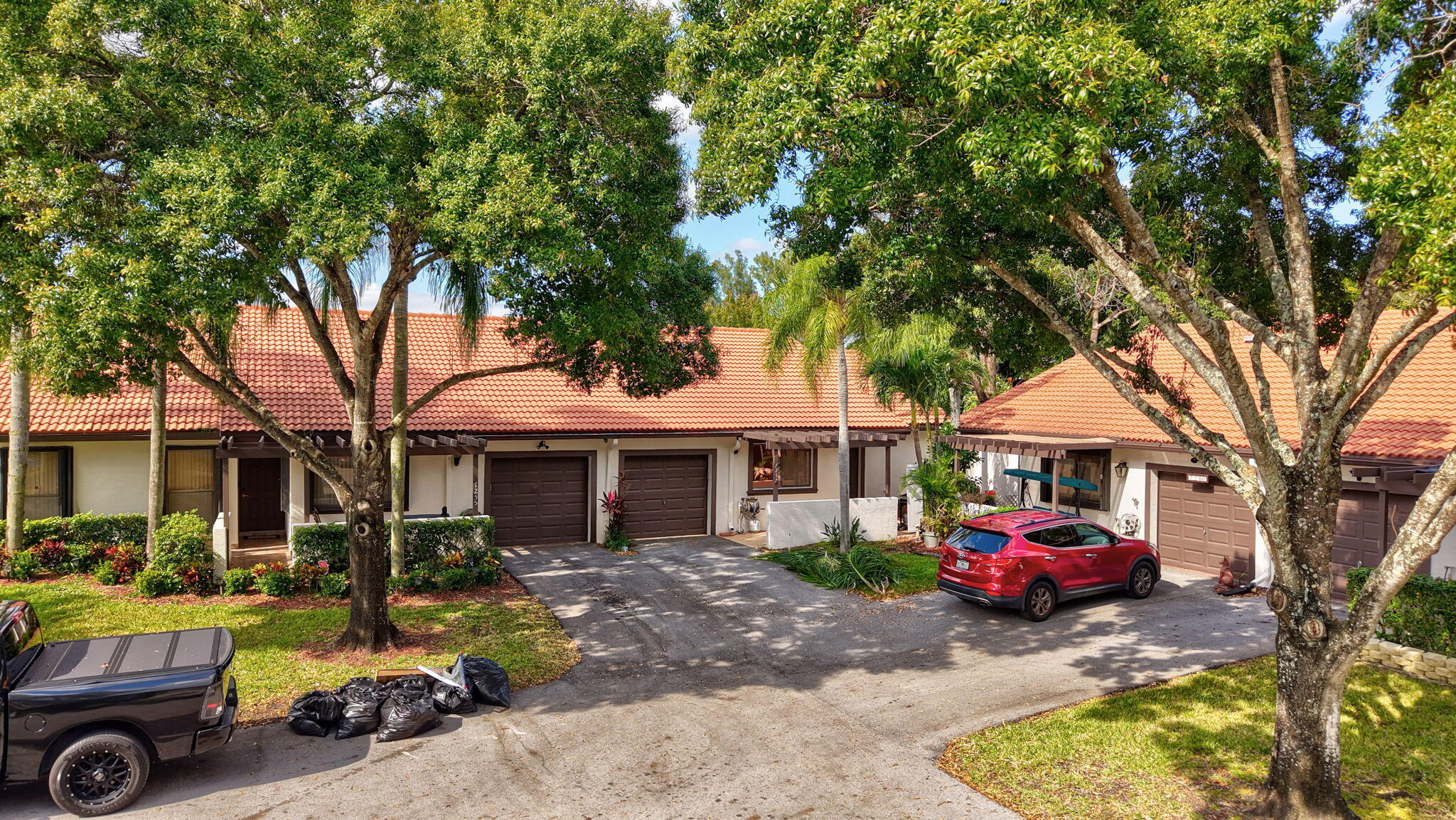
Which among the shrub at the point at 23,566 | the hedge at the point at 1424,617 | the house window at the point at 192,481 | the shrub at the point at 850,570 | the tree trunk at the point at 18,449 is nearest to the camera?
the hedge at the point at 1424,617

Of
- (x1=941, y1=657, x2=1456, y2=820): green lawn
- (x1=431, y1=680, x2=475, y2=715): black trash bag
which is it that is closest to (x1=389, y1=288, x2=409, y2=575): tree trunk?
(x1=431, y1=680, x2=475, y2=715): black trash bag

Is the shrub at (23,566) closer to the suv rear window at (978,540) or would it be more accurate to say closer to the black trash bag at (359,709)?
the black trash bag at (359,709)

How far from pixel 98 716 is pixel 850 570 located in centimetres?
1167

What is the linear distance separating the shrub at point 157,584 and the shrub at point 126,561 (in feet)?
3.39

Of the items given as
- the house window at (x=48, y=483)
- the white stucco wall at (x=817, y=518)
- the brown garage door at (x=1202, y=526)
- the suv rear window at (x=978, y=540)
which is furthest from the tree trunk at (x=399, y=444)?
the brown garage door at (x=1202, y=526)

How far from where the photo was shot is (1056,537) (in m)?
13.9

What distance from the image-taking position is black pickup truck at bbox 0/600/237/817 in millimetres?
6852

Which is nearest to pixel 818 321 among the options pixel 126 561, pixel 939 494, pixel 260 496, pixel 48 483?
pixel 939 494

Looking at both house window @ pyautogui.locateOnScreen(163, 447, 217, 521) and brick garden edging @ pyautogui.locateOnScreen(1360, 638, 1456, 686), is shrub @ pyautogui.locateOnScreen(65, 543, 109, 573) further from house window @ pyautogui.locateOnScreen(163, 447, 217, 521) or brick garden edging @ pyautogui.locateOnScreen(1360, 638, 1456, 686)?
brick garden edging @ pyautogui.locateOnScreen(1360, 638, 1456, 686)

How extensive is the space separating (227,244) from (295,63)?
243 cm

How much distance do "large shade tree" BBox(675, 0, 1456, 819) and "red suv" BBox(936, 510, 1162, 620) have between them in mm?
4331

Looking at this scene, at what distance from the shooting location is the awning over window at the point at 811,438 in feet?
65.3

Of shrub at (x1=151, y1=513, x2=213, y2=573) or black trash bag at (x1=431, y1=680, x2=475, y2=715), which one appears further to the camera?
shrub at (x1=151, y1=513, x2=213, y2=573)

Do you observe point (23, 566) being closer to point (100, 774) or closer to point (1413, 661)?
point (100, 774)
